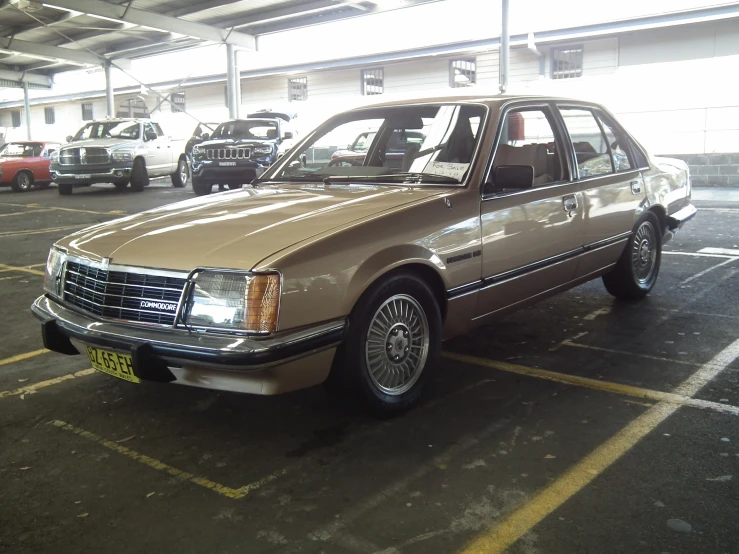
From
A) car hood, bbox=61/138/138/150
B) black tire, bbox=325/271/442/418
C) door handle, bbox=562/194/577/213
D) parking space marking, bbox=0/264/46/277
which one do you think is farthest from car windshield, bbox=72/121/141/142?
black tire, bbox=325/271/442/418

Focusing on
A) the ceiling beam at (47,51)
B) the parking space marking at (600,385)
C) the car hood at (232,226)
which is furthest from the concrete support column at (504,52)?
the ceiling beam at (47,51)

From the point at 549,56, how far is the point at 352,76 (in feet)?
25.2

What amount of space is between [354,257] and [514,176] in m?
1.15

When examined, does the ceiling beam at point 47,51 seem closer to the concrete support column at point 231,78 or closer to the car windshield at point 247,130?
the concrete support column at point 231,78

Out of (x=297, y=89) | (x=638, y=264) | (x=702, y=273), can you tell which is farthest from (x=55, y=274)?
(x=297, y=89)

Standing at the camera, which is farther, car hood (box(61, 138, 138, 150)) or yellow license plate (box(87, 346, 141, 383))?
car hood (box(61, 138, 138, 150))

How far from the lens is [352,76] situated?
2564 cm

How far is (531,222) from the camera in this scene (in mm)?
4086

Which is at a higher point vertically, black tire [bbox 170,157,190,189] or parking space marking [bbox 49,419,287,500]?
black tire [bbox 170,157,190,189]

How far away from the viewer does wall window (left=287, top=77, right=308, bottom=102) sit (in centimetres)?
2761

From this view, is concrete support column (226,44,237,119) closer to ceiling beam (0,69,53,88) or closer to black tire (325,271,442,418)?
ceiling beam (0,69,53,88)

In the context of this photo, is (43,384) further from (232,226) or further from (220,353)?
(220,353)

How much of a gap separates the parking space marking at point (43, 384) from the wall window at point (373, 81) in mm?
22074

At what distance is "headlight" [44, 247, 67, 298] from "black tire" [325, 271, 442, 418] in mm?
1466
